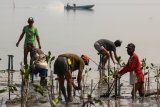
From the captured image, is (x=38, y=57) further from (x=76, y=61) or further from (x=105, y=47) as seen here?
(x=105, y=47)

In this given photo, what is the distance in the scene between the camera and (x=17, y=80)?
16.3m

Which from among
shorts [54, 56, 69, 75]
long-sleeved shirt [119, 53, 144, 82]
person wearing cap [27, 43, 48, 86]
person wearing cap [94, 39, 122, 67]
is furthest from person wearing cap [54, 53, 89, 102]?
person wearing cap [94, 39, 122, 67]

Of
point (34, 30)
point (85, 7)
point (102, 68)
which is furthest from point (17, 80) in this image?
point (85, 7)

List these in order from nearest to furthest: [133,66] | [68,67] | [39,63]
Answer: [68,67]
[133,66]
[39,63]

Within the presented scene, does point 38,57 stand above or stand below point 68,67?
above

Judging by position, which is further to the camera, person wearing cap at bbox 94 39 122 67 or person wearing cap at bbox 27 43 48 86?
person wearing cap at bbox 94 39 122 67

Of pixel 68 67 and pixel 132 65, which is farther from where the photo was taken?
pixel 132 65

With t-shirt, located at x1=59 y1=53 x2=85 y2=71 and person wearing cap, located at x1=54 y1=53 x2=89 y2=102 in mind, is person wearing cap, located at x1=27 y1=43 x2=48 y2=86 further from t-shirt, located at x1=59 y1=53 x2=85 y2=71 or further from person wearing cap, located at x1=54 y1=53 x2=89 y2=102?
t-shirt, located at x1=59 y1=53 x2=85 y2=71

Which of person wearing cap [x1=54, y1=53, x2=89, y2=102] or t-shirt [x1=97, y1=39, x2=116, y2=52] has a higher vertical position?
t-shirt [x1=97, y1=39, x2=116, y2=52]

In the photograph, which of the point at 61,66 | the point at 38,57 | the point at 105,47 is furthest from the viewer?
the point at 105,47

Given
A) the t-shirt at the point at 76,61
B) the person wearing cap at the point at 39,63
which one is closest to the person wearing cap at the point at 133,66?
the t-shirt at the point at 76,61

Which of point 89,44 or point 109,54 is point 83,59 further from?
point 89,44

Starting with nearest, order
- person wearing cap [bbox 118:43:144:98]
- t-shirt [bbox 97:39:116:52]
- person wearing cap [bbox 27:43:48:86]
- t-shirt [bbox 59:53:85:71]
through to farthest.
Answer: t-shirt [bbox 59:53:85:71] → person wearing cap [bbox 118:43:144:98] → person wearing cap [bbox 27:43:48:86] → t-shirt [bbox 97:39:116:52]

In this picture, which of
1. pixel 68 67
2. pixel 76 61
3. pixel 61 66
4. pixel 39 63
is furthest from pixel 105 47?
pixel 61 66
